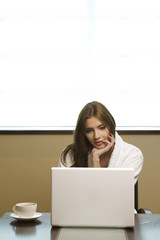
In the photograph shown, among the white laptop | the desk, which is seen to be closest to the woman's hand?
the desk

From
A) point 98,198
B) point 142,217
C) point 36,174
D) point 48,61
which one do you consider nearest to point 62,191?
point 98,198

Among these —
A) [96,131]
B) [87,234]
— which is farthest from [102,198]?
[96,131]

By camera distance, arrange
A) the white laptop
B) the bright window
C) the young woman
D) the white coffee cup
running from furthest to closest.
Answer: the bright window, the young woman, the white coffee cup, the white laptop

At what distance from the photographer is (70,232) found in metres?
1.67

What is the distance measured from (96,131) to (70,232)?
1.12 metres

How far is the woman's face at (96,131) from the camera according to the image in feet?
8.93

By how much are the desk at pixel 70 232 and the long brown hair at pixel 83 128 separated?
3.07 ft

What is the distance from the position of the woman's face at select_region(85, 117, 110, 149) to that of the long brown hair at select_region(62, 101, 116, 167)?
2 centimetres

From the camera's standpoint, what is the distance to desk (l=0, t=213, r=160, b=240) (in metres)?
1.61

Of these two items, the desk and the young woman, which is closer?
the desk

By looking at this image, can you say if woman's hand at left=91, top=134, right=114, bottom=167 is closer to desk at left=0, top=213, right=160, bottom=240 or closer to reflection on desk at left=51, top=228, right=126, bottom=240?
desk at left=0, top=213, right=160, bottom=240

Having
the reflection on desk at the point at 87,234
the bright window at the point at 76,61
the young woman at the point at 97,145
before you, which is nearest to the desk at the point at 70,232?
the reflection on desk at the point at 87,234

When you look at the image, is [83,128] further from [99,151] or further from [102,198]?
[102,198]

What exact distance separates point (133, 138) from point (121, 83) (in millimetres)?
461
